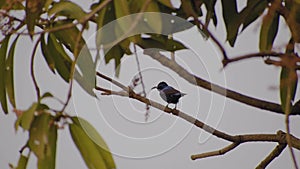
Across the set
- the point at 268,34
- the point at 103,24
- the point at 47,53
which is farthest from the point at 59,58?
the point at 268,34

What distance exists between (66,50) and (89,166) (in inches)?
7.7

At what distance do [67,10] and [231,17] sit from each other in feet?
0.60

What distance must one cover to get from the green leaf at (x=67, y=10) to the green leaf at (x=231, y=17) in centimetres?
16

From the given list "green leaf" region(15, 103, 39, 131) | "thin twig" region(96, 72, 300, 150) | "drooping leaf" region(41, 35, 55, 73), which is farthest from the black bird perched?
"green leaf" region(15, 103, 39, 131)

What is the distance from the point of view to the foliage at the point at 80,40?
1.49 ft

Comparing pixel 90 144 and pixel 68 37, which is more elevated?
pixel 68 37

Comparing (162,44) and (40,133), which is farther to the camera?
(162,44)

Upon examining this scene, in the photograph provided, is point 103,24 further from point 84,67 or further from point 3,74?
point 3,74

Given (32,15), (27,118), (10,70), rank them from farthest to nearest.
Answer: (10,70)
(32,15)
(27,118)

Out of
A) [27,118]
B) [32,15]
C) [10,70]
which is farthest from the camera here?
[10,70]

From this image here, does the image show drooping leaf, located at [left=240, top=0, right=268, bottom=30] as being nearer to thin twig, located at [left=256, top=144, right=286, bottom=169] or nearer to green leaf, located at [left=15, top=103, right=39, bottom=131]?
thin twig, located at [left=256, top=144, right=286, bottom=169]

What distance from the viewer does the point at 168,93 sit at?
0.65 metres

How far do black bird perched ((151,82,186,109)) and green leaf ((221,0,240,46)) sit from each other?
8 cm

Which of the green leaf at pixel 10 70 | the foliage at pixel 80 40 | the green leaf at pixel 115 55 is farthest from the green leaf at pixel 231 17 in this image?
the green leaf at pixel 10 70
